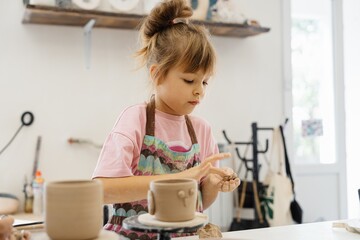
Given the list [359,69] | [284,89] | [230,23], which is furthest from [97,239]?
[359,69]

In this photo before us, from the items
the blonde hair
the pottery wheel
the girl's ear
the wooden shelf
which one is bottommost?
the pottery wheel

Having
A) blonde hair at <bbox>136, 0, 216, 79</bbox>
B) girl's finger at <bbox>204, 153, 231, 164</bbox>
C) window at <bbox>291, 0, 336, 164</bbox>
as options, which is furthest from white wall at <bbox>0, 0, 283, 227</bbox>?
girl's finger at <bbox>204, 153, 231, 164</bbox>

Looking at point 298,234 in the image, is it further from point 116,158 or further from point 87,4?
→ point 87,4

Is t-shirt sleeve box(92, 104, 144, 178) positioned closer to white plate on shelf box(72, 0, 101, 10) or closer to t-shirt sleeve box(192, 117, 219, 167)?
t-shirt sleeve box(192, 117, 219, 167)

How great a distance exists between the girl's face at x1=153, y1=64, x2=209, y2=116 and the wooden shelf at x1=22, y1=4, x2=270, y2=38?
133 cm

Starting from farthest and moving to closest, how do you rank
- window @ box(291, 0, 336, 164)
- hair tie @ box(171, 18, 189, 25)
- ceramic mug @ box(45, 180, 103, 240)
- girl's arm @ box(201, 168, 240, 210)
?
window @ box(291, 0, 336, 164), hair tie @ box(171, 18, 189, 25), girl's arm @ box(201, 168, 240, 210), ceramic mug @ box(45, 180, 103, 240)

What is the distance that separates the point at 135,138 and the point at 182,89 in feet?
0.61

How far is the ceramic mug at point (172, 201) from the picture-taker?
686 mm

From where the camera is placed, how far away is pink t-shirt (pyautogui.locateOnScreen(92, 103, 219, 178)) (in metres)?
1.06

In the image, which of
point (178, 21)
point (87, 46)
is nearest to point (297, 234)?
point (178, 21)

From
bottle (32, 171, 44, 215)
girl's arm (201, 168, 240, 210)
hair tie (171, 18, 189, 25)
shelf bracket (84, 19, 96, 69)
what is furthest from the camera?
shelf bracket (84, 19, 96, 69)

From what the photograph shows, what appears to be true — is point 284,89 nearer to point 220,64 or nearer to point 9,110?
point 220,64

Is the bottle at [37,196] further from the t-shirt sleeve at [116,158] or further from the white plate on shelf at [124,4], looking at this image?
the t-shirt sleeve at [116,158]

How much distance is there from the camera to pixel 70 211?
60cm
